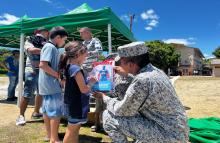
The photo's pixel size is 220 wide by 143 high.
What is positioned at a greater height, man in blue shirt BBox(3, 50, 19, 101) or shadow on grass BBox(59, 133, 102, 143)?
man in blue shirt BBox(3, 50, 19, 101)

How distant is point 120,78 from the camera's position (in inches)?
158

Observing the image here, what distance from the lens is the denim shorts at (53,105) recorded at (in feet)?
14.0

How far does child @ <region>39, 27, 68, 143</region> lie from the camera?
4270 millimetres

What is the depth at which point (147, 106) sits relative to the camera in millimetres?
→ 3143

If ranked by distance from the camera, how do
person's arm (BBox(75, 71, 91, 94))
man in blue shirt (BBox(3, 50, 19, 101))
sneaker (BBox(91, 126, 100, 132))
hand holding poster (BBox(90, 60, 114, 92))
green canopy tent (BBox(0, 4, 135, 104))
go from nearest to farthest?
person's arm (BBox(75, 71, 91, 94)) < hand holding poster (BBox(90, 60, 114, 92)) < sneaker (BBox(91, 126, 100, 132)) < green canopy tent (BBox(0, 4, 135, 104)) < man in blue shirt (BBox(3, 50, 19, 101))

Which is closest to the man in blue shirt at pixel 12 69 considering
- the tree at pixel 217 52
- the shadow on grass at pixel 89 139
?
the shadow on grass at pixel 89 139

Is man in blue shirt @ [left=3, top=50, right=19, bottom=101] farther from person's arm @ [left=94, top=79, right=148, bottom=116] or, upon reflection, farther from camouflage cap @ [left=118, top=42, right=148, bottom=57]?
camouflage cap @ [left=118, top=42, right=148, bottom=57]

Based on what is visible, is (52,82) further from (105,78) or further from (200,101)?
(200,101)

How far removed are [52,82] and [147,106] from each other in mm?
1741

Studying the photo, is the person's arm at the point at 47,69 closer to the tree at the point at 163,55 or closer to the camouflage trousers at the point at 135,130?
the camouflage trousers at the point at 135,130

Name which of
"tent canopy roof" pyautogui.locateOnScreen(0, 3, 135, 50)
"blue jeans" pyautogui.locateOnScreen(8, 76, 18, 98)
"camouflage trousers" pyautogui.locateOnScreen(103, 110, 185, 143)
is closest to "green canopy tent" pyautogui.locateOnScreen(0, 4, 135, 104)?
"tent canopy roof" pyautogui.locateOnScreen(0, 3, 135, 50)

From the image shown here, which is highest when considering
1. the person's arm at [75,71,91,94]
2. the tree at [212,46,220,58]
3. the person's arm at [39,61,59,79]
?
the tree at [212,46,220,58]

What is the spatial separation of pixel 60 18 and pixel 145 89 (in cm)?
479

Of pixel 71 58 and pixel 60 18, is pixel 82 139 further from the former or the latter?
pixel 60 18
